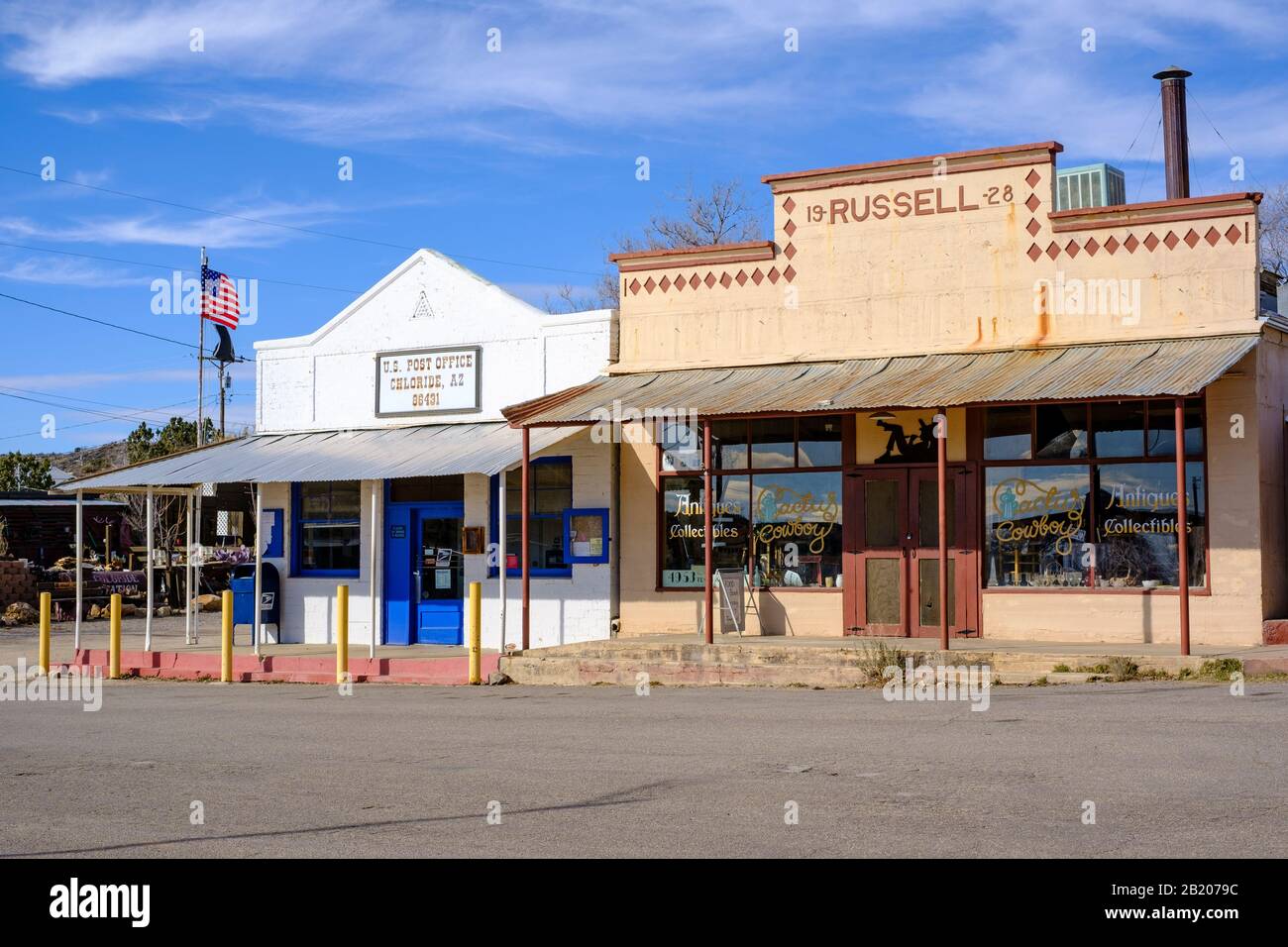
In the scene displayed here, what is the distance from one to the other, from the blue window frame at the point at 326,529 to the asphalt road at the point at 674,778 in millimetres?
7673

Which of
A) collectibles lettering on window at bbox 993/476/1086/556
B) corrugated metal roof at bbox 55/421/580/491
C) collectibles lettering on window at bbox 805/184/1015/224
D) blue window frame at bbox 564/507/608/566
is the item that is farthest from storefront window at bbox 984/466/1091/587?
corrugated metal roof at bbox 55/421/580/491

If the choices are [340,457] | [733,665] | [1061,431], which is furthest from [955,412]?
[340,457]

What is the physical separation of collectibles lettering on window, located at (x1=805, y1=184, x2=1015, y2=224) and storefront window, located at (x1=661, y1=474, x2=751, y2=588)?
3695 millimetres

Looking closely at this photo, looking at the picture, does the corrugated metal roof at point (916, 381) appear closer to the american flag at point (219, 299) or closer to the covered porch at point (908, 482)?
the covered porch at point (908, 482)

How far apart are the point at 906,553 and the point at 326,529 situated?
9311 mm

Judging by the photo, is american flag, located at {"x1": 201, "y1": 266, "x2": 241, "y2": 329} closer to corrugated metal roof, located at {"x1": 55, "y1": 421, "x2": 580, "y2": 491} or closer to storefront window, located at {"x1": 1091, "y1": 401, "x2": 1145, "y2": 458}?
corrugated metal roof, located at {"x1": 55, "y1": 421, "x2": 580, "y2": 491}

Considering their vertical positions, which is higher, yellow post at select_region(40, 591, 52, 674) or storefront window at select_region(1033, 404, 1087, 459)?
storefront window at select_region(1033, 404, 1087, 459)

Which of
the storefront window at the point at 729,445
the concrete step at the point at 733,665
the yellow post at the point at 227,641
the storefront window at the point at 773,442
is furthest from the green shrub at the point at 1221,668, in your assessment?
the yellow post at the point at 227,641

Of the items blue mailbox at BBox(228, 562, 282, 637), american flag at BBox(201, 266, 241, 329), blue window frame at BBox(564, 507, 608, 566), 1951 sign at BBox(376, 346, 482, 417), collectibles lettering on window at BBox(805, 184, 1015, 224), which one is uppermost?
american flag at BBox(201, 266, 241, 329)

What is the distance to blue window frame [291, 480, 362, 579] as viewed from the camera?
22.5 m

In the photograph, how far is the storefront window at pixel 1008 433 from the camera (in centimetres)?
1781

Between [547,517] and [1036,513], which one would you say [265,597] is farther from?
[1036,513]

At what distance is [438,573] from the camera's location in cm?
2173

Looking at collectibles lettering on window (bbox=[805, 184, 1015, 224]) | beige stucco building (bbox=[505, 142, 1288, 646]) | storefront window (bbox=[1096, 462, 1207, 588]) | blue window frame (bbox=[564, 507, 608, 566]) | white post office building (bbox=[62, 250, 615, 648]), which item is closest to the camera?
beige stucco building (bbox=[505, 142, 1288, 646])
